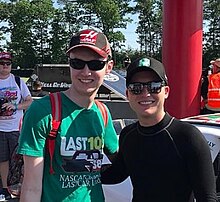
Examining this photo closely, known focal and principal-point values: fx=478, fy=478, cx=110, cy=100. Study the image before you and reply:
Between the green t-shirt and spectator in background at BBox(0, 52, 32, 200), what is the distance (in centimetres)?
372

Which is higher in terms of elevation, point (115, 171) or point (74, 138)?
point (74, 138)

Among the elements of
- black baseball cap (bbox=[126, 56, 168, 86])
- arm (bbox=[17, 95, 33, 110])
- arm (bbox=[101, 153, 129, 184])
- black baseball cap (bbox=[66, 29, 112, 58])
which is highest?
black baseball cap (bbox=[66, 29, 112, 58])

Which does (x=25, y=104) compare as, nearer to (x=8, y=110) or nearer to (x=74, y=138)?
(x=8, y=110)

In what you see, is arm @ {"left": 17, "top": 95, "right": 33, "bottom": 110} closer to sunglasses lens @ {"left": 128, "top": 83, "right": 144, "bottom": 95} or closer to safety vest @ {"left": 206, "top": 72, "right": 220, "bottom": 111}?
safety vest @ {"left": 206, "top": 72, "right": 220, "bottom": 111}

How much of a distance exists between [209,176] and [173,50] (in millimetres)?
4839

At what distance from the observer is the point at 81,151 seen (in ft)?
7.28

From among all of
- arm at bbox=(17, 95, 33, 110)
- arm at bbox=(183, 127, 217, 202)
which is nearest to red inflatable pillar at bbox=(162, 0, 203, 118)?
arm at bbox=(17, 95, 33, 110)

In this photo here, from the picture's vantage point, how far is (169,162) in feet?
7.37

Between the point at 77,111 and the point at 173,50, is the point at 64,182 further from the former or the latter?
the point at 173,50

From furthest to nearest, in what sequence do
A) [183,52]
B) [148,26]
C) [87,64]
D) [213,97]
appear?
[148,26] < [213,97] < [183,52] < [87,64]

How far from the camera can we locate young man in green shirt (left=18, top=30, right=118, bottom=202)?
82.9 inches

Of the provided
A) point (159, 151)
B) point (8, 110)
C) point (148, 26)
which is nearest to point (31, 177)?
point (159, 151)

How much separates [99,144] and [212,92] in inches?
192

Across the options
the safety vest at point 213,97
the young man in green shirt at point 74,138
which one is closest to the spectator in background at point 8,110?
the safety vest at point 213,97
